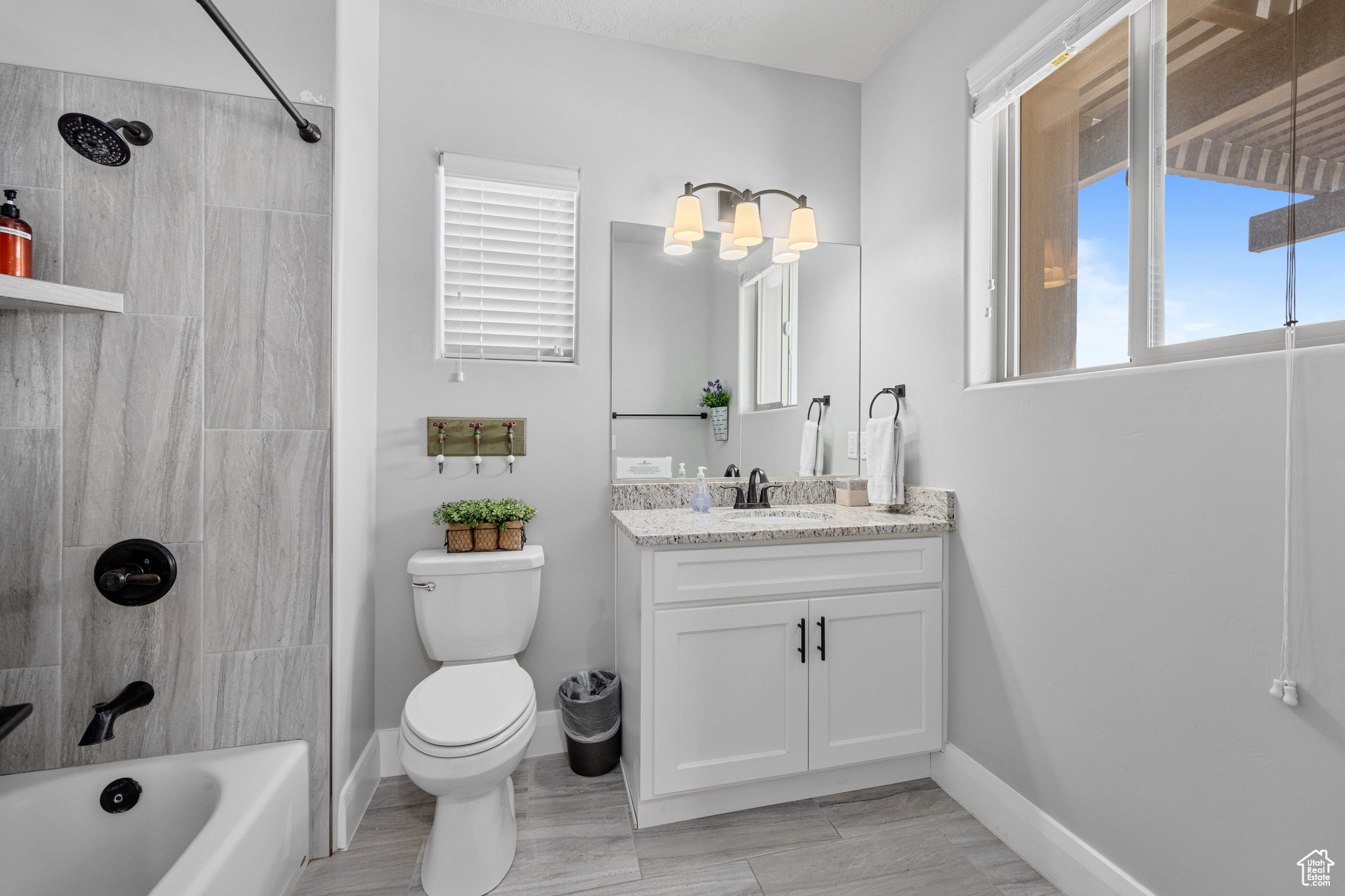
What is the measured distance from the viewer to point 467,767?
1357 millimetres

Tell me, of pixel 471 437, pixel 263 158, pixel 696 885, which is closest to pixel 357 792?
pixel 696 885

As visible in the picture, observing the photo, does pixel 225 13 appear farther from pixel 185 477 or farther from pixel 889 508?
pixel 889 508

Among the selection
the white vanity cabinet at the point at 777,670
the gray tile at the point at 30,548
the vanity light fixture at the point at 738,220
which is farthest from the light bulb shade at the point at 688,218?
the gray tile at the point at 30,548

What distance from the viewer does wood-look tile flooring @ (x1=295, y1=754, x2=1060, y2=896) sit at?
57.6 inches

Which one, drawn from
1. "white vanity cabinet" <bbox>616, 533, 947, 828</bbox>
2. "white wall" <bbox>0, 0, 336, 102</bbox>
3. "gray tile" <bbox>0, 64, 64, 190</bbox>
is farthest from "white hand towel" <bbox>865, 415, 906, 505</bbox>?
"gray tile" <bbox>0, 64, 64, 190</bbox>

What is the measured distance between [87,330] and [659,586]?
5.19 feet

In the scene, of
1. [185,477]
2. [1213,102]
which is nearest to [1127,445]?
[1213,102]

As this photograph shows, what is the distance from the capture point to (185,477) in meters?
1.44

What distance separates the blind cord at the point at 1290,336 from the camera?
105cm

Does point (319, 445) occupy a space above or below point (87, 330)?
below

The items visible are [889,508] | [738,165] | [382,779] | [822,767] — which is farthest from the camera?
[738,165]

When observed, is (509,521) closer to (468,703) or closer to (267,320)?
(468,703)

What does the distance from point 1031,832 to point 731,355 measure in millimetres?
1761

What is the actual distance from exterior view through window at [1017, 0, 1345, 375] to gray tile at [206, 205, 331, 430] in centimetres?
208
